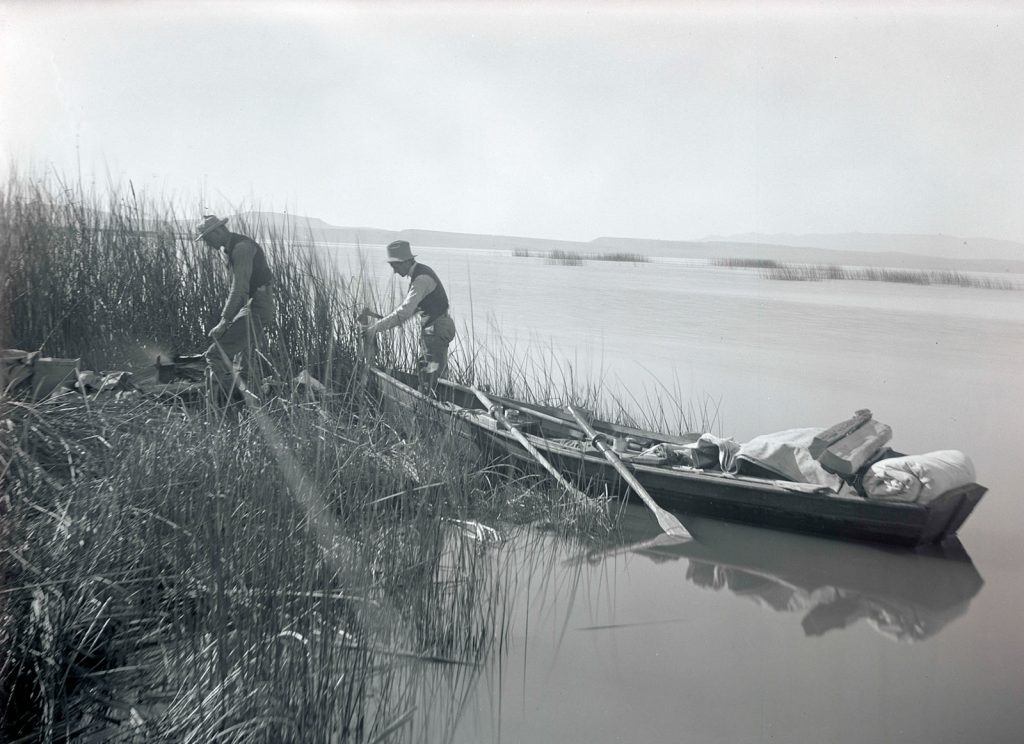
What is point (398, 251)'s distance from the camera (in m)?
4.50

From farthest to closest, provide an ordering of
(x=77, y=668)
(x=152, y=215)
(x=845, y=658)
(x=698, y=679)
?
(x=152, y=215) < (x=845, y=658) < (x=698, y=679) < (x=77, y=668)

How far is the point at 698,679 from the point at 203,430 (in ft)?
6.59

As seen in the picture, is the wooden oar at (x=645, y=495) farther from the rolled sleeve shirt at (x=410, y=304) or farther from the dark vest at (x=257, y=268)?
the dark vest at (x=257, y=268)

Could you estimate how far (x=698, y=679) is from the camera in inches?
107

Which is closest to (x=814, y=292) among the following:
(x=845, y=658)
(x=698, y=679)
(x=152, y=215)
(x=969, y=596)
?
(x=969, y=596)

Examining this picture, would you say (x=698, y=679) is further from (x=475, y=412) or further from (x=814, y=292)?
(x=814, y=292)

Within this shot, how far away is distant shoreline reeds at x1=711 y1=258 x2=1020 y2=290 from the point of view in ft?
10.7

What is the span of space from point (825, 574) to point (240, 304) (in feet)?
10.0

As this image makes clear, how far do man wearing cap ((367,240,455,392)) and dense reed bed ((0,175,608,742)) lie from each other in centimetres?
89

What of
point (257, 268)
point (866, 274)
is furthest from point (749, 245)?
point (257, 268)

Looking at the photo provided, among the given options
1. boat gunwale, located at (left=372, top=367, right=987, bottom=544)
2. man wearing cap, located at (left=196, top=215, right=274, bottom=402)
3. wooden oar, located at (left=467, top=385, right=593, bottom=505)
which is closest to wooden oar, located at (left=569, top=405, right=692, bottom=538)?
boat gunwale, located at (left=372, top=367, right=987, bottom=544)

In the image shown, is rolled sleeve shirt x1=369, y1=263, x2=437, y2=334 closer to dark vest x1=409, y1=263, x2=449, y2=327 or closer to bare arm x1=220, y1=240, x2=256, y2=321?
dark vest x1=409, y1=263, x2=449, y2=327

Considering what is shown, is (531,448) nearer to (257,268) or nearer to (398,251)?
(398,251)

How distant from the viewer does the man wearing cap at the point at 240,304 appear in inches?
159
